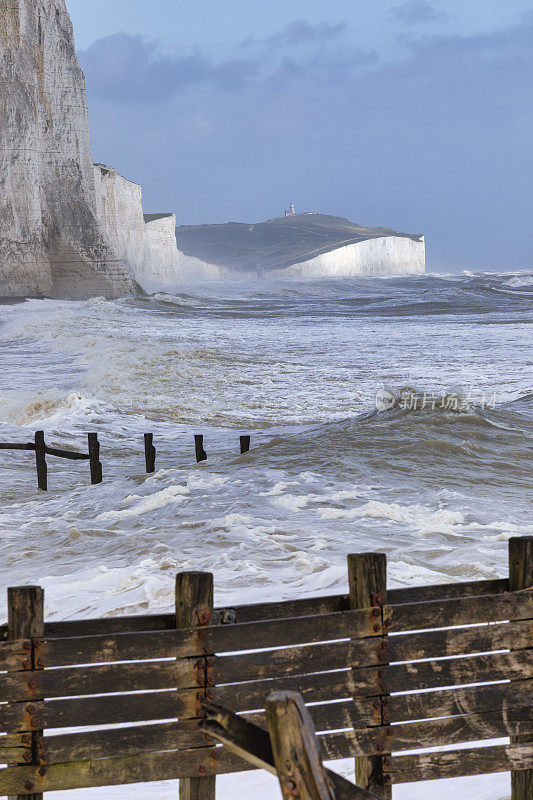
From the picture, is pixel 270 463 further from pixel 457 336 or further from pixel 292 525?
pixel 457 336

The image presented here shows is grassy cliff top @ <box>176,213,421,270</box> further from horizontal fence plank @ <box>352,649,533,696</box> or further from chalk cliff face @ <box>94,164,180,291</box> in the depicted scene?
horizontal fence plank @ <box>352,649,533,696</box>

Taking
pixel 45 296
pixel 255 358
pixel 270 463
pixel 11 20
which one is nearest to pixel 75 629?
pixel 270 463

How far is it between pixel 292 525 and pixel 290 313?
52.4 metres

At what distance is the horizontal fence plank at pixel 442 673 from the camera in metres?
3.34

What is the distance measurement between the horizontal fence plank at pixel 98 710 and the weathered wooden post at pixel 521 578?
4.14ft

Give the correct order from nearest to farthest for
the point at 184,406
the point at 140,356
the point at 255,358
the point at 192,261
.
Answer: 1. the point at 184,406
2. the point at 140,356
3. the point at 255,358
4. the point at 192,261

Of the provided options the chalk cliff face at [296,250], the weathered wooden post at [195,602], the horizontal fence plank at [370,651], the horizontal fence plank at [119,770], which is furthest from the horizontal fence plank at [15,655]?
the chalk cliff face at [296,250]

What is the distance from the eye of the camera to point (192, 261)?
406 ft

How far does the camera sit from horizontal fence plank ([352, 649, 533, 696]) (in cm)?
334

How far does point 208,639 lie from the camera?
10.5ft

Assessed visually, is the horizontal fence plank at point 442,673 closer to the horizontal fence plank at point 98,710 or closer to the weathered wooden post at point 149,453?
the horizontal fence plank at point 98,710

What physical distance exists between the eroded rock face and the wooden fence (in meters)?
51.2

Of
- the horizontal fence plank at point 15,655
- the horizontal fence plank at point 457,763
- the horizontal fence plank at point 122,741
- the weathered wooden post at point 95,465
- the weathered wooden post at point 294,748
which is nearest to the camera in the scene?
the weathered wooden post at point 294,748

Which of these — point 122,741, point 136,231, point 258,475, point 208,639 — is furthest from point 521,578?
point 136,231
